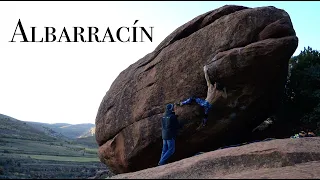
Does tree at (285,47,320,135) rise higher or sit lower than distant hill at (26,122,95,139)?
higher

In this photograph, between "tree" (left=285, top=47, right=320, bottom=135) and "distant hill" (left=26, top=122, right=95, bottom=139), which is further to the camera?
"distant hill" (left=26, top=122, right=95, bottom=139)

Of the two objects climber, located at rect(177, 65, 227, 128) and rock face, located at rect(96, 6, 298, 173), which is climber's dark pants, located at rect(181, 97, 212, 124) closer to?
climber, located at rect(177, 65, 227, 128)

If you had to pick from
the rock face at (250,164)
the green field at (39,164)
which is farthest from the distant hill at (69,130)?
the rock face at (250,164)

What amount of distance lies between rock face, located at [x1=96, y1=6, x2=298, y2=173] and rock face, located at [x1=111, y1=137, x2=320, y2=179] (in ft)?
12.3

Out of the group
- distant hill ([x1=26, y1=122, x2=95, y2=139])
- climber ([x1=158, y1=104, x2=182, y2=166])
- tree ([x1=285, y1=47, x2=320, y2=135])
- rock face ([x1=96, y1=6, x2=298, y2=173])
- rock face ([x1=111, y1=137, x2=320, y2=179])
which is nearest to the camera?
rock face ([x1=111, y1=137, x2=320, y2=179])

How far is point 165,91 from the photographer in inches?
658

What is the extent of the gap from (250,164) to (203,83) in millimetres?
5927

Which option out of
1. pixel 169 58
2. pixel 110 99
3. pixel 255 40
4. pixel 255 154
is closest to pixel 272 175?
pixel 255 154

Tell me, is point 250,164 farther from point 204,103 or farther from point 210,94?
point 210,94

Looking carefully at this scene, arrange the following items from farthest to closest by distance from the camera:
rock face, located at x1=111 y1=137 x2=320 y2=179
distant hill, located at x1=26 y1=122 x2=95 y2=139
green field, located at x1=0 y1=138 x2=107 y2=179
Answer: distant hill, located at x1=26 y1=122 x2=95 y2=139, green field, located at x1=0 y1=138 x2=107 y2=179, rock face, located at x1=111 y1=137 x2=320 y2=179

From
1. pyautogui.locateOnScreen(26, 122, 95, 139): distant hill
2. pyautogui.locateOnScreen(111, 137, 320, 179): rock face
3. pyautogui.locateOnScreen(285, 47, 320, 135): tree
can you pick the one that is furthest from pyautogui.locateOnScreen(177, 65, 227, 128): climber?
pyautogui.locateOnScreen(26, 122, 95, 139): distant hill

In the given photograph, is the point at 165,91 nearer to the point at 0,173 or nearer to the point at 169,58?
the point at 169,58

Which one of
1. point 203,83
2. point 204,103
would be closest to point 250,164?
point 204,103

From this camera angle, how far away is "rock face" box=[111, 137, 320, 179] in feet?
32.4
